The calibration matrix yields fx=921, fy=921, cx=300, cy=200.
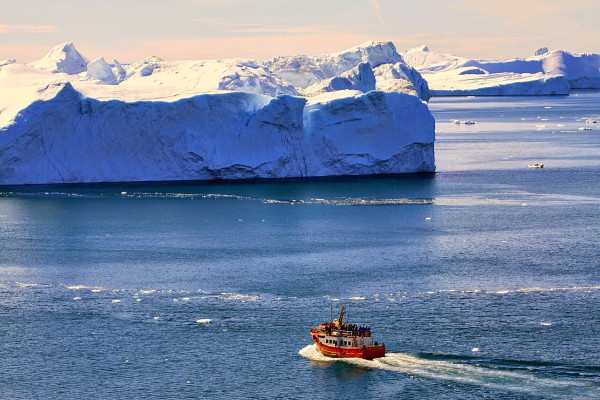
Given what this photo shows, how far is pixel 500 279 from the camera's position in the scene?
26.8m

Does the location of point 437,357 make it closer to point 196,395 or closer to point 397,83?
point 196,395

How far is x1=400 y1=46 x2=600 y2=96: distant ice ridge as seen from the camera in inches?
5782

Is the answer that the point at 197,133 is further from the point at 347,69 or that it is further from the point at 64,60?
the point at 347,69

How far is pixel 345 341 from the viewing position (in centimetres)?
2097

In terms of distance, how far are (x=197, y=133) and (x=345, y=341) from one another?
2540cm

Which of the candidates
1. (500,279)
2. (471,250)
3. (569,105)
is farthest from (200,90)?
(569,105)

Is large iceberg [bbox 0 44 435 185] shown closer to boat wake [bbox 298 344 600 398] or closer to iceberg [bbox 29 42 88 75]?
iceberg [bbox 29 42 88 75]

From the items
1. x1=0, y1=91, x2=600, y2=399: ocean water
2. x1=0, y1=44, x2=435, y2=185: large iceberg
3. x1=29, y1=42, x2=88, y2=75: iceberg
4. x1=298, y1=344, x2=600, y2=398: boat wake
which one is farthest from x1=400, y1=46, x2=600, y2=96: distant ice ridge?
x1=298, y1=344, x2=600, y2=398: boat wake

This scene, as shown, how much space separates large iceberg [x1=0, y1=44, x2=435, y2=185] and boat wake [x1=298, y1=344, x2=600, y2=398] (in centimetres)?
2596

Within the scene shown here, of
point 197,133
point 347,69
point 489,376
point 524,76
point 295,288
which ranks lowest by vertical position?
point 489,376

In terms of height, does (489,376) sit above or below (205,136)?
below

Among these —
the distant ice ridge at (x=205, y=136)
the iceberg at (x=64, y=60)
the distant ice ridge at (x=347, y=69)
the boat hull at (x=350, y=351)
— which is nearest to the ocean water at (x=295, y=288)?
the boat hull at (x=350, y=351)

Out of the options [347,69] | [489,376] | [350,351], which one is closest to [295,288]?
[350,351]

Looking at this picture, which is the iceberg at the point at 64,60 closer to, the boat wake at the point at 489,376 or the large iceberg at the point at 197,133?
the large iceberg at the point at 197,133
